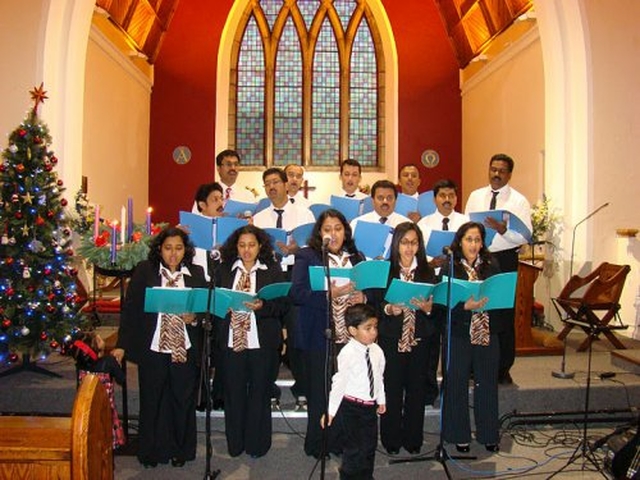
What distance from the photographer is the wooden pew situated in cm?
158

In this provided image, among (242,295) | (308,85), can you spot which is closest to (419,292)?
(242,295)

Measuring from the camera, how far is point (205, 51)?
1255 cm

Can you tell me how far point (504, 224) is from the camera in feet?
15.4

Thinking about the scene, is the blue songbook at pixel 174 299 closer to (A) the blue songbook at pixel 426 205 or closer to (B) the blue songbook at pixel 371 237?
(B) the blue songbook at pixel 371 237

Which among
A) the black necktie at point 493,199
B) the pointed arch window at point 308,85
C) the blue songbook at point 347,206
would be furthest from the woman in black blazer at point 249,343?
the pointed arch window at point 308,85

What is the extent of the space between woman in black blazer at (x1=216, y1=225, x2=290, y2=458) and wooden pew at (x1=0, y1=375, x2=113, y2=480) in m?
2.24

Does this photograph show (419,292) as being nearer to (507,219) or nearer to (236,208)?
(507,219)

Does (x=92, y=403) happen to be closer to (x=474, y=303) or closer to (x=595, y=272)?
(x=474, y=303)

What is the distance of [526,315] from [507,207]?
1.11m

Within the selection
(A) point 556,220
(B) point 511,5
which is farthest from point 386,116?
(A) point 556,220

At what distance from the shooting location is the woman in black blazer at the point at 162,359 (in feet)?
12.6

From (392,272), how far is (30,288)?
2932mm

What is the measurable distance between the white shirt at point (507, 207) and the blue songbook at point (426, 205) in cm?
30

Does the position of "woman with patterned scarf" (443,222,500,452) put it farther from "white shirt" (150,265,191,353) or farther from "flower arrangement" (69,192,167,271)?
"flower arrangement" (69,192,167,271)
